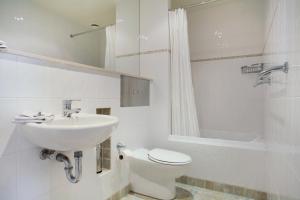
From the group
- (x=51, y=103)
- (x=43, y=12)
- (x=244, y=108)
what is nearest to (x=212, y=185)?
(x=244, y=108)

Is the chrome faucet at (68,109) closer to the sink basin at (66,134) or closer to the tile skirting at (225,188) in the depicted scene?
the sink basin at (66,134)

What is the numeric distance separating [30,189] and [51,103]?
495 millimetres

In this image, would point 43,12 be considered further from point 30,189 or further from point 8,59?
point 30,189

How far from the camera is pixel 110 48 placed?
2.01 metres

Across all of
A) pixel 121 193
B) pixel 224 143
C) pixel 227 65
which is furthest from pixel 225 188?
pixel 227 65

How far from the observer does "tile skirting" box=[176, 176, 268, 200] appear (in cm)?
177

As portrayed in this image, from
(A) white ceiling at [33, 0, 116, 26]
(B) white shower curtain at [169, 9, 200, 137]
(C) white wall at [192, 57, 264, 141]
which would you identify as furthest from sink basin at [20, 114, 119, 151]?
(C) white wall at [192, 57, 264, 141]

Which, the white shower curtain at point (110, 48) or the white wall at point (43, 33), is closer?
the white wall at point (43, 33)

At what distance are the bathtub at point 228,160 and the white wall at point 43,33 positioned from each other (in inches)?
54.0

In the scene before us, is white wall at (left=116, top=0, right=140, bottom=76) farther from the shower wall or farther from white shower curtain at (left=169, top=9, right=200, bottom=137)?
the shower wall

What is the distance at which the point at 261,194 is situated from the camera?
176 cm

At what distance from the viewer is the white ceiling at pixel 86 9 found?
1430 mm

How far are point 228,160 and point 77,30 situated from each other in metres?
1.86

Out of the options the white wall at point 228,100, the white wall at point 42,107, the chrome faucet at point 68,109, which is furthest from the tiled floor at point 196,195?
the chrome faucet at point 68,109
